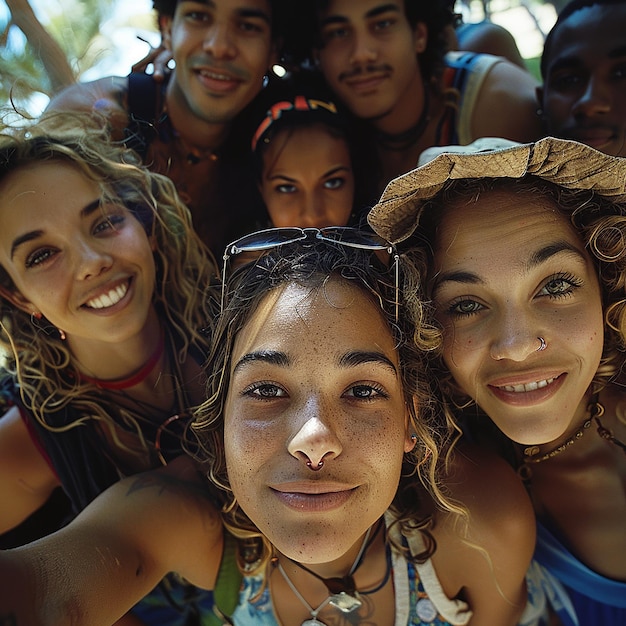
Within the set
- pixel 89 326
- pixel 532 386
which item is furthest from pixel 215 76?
pixel 532 386

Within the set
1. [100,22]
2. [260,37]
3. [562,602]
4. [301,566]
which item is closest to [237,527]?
[301,566]

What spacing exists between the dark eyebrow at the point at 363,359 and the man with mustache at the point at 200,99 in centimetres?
158

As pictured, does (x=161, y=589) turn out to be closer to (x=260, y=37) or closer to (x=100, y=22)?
(x=260, y=37)

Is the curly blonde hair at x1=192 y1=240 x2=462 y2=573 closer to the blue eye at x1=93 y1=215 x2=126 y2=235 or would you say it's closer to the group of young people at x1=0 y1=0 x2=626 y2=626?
the group of young people at x1=0 y1=0 x2=626 y2=626

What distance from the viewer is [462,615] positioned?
6.43ft

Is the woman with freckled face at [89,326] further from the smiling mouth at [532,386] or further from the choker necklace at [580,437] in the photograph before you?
the choker necklace at [580,437]

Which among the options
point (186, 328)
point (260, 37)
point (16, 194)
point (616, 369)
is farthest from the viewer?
point (260, 37)

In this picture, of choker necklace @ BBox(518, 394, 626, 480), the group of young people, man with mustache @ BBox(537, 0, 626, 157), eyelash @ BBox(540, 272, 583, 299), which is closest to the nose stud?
the group of young people

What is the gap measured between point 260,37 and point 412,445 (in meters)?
2.06

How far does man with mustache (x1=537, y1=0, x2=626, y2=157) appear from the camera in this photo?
2.69m

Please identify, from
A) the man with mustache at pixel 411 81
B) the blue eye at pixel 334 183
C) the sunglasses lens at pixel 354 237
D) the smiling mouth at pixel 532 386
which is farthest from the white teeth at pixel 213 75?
the smiling mouth at pixel 532 386

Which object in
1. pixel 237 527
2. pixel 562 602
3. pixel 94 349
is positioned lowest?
pixel 562 602

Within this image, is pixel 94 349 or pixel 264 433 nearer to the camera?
pixel 264 433

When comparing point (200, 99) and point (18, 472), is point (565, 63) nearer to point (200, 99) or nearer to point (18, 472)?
point (200, 99)
